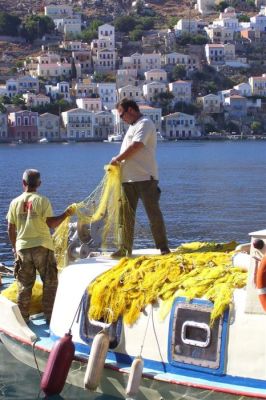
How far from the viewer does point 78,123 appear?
17438 centimetres

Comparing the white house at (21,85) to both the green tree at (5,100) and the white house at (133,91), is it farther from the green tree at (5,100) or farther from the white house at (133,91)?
the white house at (133,91)

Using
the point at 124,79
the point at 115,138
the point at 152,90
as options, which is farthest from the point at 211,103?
the point at 115,138

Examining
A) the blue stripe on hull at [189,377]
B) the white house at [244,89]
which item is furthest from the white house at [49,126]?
the blue stripe on hull at [189,377]

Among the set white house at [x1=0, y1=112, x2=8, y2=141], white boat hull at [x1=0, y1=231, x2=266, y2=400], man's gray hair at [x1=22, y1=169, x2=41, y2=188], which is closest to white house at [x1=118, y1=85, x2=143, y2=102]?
white house at [x1=0, y1=112, x2=8, y2=141]

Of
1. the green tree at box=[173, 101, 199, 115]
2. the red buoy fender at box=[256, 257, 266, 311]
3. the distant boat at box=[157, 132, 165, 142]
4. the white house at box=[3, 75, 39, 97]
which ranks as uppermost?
the red buoy fender at box=[256, 257, 266, 311]

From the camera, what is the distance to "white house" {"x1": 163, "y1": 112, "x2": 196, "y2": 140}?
181125 mm

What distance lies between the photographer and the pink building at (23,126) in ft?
563

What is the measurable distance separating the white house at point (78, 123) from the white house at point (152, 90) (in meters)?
16.4

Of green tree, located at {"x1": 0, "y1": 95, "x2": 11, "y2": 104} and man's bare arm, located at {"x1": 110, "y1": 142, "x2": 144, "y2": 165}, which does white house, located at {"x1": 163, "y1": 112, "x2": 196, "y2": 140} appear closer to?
green tree, located at {"x1": 0, "y1": 95, "x2": 11, "y2": 104}

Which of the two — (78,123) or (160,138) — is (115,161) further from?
(160,138)

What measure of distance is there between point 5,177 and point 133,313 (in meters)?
65.4

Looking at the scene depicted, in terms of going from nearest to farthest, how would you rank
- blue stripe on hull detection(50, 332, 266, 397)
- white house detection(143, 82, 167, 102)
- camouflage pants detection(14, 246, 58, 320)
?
blue stripe on hull detection(50, 332, 266, 397) < camouflage pants detection(14, 246, 58, 320) < white house detection(143, 82, 167, 102)

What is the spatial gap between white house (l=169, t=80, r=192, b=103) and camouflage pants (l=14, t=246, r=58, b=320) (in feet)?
596

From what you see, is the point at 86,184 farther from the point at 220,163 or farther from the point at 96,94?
the point at 96,94
